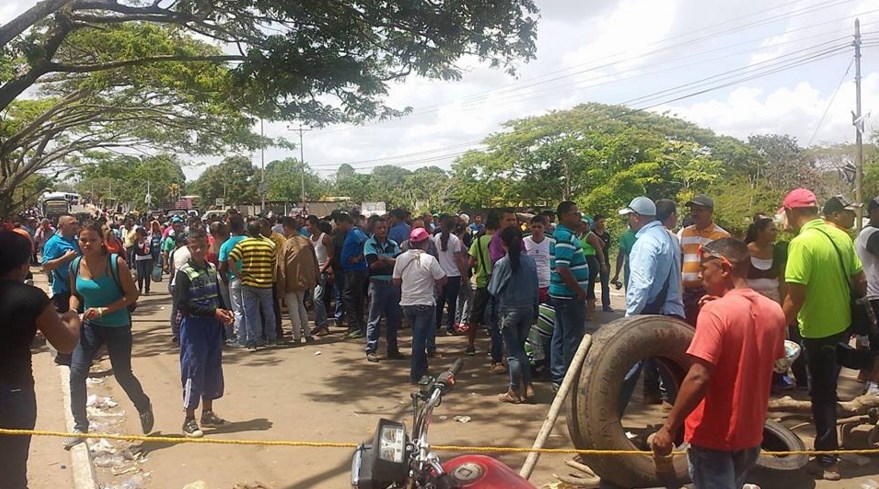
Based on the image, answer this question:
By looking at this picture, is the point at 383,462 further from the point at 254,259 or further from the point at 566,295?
the point at 254,259

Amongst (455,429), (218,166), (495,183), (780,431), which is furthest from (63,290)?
(218,166)

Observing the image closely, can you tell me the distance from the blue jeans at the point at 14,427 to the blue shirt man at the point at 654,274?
4.05 m

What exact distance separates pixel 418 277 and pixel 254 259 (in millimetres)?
2684

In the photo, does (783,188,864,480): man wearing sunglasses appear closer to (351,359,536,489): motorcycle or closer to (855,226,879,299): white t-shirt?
(855,226,879,299): white t-shirt

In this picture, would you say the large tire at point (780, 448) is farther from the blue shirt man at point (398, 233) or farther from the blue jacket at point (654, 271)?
the blue shirt man at point (398, 233)

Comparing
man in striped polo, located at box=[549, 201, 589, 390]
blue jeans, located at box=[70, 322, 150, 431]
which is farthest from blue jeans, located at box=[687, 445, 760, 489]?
blue jeans, located at box=[70, 322, 150, 431]

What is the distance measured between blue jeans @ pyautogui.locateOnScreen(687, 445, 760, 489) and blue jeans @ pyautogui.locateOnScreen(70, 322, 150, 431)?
14.8 ft

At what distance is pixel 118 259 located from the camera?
5.19 meters

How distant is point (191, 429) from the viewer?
5332mm

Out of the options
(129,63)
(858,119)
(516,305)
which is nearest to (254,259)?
(516,305)

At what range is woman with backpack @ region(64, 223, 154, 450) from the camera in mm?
5043

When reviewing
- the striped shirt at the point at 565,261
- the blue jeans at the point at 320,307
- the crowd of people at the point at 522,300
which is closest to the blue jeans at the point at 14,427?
the crowd of people at the point at 522,300

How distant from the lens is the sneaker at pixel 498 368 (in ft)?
24.0

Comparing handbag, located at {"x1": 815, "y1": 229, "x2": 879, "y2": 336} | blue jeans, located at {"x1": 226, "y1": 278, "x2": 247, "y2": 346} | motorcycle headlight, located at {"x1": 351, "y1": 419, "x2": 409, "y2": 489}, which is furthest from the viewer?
blue jeans, located at {"x1": 226, "y1": 278, "x2": 247, "y2": 346}
